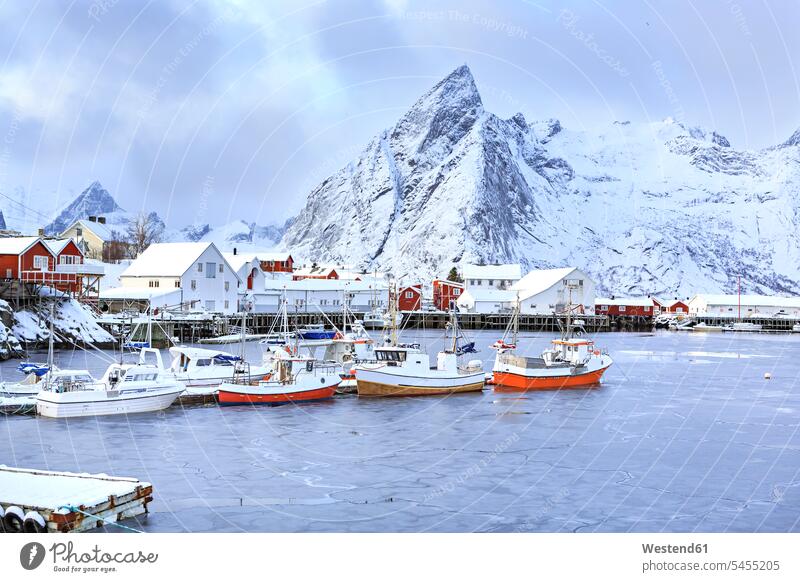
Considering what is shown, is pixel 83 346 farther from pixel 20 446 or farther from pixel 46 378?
pixel 20 446

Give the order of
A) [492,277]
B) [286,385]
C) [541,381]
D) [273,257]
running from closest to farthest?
[286,385]
[541,381]
[273,257]
[492,277]

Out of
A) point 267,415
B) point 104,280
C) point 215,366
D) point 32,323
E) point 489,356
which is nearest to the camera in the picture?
point 267,415

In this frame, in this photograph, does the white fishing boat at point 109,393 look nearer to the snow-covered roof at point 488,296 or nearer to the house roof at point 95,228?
the house roof at point 95,228

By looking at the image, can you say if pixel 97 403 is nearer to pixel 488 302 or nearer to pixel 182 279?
pixel 182 279

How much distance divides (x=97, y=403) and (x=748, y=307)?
13077cm

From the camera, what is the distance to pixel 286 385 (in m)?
38.8

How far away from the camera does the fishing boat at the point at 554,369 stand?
151 ft

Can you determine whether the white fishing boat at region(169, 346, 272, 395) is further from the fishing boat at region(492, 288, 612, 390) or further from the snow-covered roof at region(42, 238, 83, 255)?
the snow-covered roof at region(42, 238, 83, 255)

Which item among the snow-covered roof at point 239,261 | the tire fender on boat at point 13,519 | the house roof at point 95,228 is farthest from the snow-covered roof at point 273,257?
the tire fender on boat at point 13,519

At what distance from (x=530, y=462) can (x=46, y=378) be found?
20769 mm

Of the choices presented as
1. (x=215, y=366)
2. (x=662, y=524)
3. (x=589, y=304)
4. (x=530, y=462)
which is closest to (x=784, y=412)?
(x=530, y=462)

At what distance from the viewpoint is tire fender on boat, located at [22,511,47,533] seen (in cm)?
1545

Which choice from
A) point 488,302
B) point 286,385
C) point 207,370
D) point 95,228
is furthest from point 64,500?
point 488,302

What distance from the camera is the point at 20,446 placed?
26250mm
